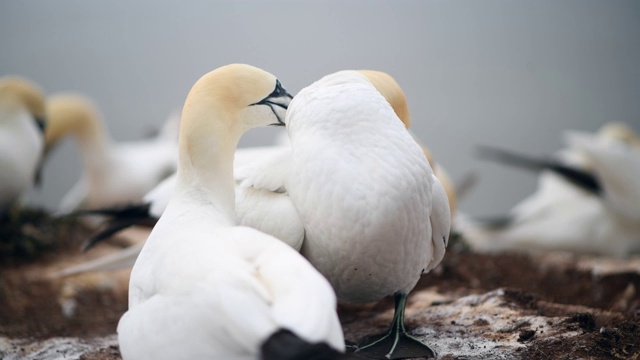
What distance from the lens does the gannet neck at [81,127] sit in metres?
6.89

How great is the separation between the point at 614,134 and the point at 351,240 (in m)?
6.05

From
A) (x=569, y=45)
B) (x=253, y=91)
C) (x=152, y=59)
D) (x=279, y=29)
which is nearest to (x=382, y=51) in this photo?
(x=279, y=29)

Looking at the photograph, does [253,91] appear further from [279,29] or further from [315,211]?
[279,29]

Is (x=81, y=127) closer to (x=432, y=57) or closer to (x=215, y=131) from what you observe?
(x=432, y=57)

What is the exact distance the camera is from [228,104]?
244 cm

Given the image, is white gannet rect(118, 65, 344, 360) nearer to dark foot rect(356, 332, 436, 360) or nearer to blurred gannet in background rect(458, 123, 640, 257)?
dark foot rect(356, 332, 436, 360)

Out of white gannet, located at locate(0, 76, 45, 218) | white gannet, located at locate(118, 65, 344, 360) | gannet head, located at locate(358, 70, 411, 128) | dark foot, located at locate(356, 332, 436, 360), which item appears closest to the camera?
white gannet, located at locate(118, 65, 344, 360)

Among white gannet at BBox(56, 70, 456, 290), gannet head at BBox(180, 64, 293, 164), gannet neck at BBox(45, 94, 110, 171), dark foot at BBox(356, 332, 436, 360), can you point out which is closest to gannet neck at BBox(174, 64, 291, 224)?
gannet head at BBox(180, 64, 293, 164)

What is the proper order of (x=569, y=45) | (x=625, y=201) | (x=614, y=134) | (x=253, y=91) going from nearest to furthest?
(x=253, y=91) < (x=625, y=201) < (x=569, y=45) < (x=614, y=134)

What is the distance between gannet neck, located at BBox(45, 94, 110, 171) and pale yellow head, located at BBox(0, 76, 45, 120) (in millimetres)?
988

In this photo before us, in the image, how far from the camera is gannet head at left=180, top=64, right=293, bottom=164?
2.40 meters

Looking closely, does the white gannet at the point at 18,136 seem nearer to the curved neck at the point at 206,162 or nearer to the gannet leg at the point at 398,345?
the curved neck at the point at 206,162

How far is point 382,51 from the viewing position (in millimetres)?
6016

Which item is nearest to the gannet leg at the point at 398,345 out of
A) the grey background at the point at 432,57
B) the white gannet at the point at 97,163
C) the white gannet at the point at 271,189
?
the white gannet at the point at 271,189
